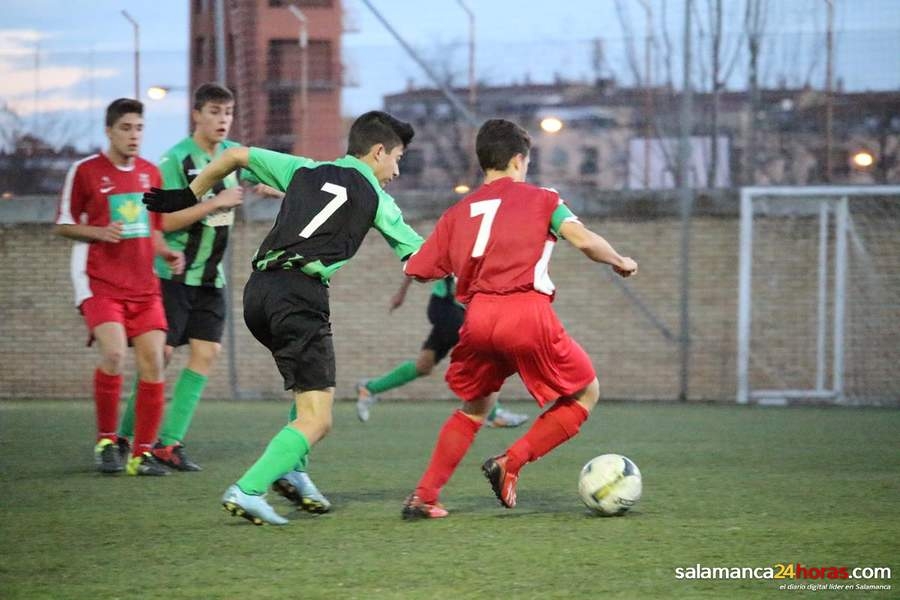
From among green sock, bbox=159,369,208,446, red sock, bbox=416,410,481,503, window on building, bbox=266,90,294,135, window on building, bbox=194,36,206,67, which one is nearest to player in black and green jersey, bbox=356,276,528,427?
green sock, bbox=159,369,208,446

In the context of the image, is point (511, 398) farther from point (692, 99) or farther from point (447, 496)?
point (447, 496)

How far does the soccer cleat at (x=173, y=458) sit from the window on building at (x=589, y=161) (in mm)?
8698

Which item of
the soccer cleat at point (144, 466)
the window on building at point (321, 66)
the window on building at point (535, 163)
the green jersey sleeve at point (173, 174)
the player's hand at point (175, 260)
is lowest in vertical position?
the soccer cleat at point (144, 466)

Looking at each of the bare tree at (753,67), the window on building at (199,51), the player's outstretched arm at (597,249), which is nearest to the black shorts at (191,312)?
the player's outstretched arm at (597,249)

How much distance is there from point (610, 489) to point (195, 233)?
11.3ft

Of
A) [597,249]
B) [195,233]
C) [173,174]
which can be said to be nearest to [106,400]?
[195,233]

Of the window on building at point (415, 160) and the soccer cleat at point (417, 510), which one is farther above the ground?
the window on building at point (415, 160)

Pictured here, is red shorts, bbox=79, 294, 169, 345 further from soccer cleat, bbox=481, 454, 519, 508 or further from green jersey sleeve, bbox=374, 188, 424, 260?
soccer cleat, bbox=481, 454, 519, 508

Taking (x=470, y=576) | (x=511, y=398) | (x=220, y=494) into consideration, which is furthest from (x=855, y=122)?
(x=470, y=576)

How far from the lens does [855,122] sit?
15.1 m

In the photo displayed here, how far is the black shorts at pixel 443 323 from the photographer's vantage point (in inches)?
448

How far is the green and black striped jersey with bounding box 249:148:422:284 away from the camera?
18.6ft

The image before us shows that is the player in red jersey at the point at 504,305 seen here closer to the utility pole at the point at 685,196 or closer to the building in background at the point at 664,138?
the utility pole at the point at 685,196

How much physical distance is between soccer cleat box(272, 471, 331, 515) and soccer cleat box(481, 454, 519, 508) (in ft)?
2.42
